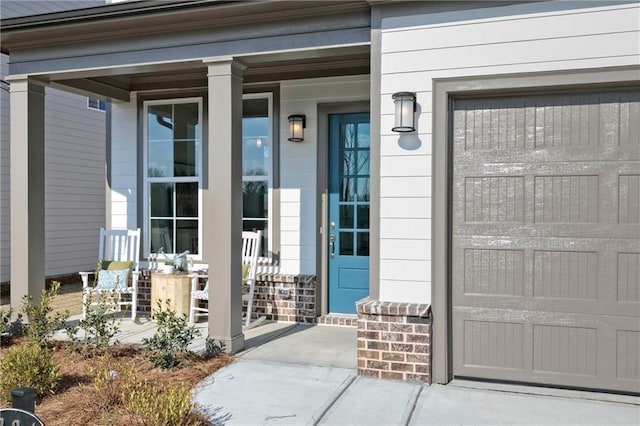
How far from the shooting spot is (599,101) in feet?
12.1

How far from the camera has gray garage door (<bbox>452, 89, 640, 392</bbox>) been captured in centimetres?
362

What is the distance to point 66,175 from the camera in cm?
956

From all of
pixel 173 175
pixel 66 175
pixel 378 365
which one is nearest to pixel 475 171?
pixel 378 365

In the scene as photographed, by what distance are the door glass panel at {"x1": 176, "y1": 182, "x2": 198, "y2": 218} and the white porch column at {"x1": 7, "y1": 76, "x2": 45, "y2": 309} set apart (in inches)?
63.5

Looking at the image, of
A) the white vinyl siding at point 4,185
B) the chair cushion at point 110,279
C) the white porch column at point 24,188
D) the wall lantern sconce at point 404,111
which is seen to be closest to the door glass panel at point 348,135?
the wall lantern sconce at point 404,111

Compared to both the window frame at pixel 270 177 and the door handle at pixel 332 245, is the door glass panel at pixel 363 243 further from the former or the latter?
the window frame at pixel 270 177

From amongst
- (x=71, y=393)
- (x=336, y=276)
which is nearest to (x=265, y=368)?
(x=71, y=393)

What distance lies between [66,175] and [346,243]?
6342 mm

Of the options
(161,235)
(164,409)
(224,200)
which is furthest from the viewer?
(161,235)

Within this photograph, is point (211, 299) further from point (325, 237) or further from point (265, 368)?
point (325, 237)

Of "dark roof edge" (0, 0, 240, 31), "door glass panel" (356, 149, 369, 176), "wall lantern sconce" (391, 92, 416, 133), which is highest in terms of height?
"dark roof edge" (0, 0, 240, 31)

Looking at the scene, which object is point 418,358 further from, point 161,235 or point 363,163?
point 161,235

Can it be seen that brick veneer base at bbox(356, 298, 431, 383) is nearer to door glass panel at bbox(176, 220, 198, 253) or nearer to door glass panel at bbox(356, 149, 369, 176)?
door glass panel at bbox(356, 149, 369, 176)

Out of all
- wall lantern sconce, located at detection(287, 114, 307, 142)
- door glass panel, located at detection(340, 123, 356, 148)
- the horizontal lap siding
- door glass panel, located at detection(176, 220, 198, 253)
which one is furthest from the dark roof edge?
the horizontal lap siding
